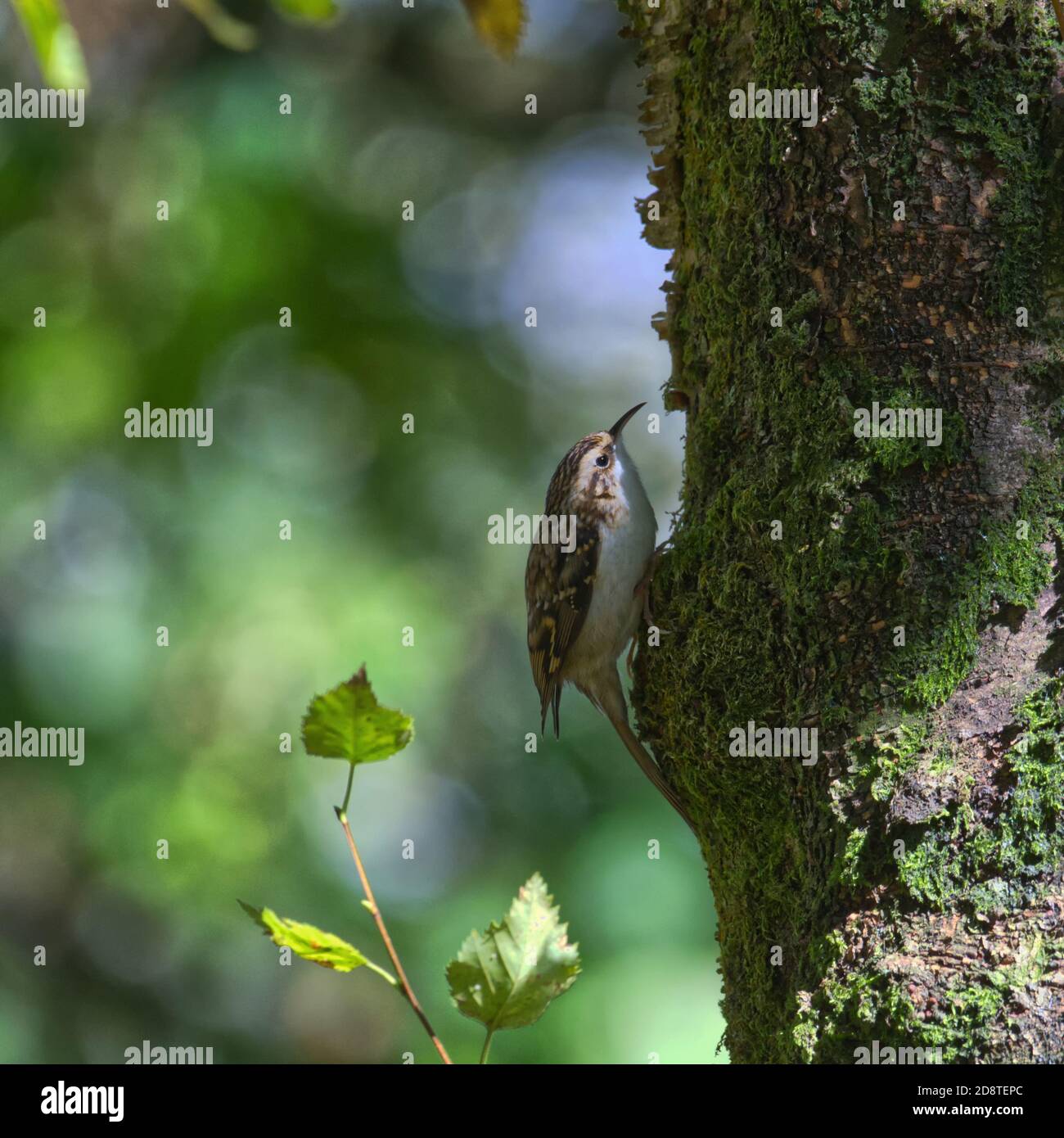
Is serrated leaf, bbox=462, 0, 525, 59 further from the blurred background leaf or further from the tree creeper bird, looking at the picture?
the tree creeper bird

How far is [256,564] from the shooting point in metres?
6.02

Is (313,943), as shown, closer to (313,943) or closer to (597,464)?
(313,943)

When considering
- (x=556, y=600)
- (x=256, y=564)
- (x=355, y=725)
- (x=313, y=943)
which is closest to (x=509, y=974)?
(x=313, y=943)

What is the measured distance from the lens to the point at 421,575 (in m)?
6.36

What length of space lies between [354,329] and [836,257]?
4.20 meters

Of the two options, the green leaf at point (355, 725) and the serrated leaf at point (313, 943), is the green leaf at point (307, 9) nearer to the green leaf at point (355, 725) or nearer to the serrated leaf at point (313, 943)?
the green leaf at point (355, 725)

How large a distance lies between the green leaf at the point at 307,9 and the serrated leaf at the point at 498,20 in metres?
0.19

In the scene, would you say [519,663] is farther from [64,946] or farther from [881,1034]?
[881,1034]

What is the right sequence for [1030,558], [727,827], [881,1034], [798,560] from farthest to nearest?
[727,827]
[798,560]
[1030,558]
[881,1034]

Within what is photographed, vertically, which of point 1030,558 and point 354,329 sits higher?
point 354,329

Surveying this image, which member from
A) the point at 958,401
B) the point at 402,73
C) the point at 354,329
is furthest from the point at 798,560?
the point at 402,73

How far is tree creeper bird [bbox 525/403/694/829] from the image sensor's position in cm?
381

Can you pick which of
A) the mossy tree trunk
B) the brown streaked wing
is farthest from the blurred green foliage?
the mossy tree trunk

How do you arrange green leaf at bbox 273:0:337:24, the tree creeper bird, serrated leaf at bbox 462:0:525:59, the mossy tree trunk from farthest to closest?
the tree creeper bird → the mossy tree trunk → serrated leaf at bbox 462:0:525:59 → green leaf at bbox 273:0:337:24
